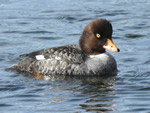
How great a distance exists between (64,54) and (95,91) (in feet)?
5.50

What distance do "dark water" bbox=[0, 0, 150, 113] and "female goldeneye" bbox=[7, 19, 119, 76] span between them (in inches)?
11.9

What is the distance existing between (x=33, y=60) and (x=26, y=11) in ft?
24.8

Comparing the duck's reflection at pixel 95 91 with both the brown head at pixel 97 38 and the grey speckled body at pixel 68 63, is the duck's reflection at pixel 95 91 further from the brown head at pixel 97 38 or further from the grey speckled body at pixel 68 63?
the brown head at pixel 97 38

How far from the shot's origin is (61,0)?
2198cm

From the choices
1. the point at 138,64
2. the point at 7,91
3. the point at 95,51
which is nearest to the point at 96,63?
the point at 95,51

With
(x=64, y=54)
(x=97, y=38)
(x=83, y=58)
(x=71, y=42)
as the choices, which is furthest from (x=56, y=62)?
(x=71, y=42)

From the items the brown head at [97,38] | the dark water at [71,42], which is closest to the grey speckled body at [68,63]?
the brown head at [97,38]

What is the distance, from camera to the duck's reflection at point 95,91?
10023 millimetres

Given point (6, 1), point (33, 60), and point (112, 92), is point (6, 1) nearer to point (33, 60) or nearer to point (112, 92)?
point (33, 60)

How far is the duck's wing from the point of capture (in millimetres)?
12531

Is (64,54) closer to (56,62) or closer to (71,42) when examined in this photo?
(56,62)

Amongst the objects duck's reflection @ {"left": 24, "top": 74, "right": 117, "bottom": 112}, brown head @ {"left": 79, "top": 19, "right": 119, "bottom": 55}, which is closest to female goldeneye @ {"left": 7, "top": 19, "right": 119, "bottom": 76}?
brown head @ {"left": 79, "top": 19, "right": 119, "bottom": 55}

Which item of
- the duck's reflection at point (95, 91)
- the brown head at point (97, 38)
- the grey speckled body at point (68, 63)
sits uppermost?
the brown head at point (97, 38)

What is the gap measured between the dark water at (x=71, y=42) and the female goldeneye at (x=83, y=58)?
11.9 inches
